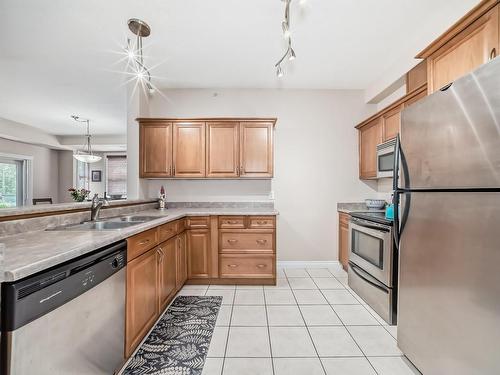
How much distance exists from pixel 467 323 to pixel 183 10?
299 centimetres

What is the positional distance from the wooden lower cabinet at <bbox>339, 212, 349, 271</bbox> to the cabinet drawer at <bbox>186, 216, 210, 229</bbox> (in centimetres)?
194

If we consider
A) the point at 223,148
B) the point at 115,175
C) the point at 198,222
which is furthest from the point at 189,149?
the point at 115,175

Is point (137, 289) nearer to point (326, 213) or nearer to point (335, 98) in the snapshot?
point (326, 213)

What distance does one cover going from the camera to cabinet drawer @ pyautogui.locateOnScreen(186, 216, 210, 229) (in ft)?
10.0

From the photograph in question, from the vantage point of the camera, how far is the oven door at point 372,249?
223 cm

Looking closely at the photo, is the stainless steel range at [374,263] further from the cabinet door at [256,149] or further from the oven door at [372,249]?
the cabinet door at [256,149]

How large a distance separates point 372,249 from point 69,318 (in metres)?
2.50

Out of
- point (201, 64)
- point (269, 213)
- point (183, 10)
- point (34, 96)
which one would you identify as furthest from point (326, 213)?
point (34, 96)

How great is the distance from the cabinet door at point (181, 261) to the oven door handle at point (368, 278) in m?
2.04

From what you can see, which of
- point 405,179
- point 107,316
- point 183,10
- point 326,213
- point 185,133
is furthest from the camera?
point 326,213

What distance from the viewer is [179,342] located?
1.95 meters

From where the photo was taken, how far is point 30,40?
2.63m

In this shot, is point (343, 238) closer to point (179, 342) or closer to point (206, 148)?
point (206, 148)

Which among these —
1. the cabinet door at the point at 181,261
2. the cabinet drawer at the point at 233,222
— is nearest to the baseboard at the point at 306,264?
the cabinet drawer at the point at 233,222
